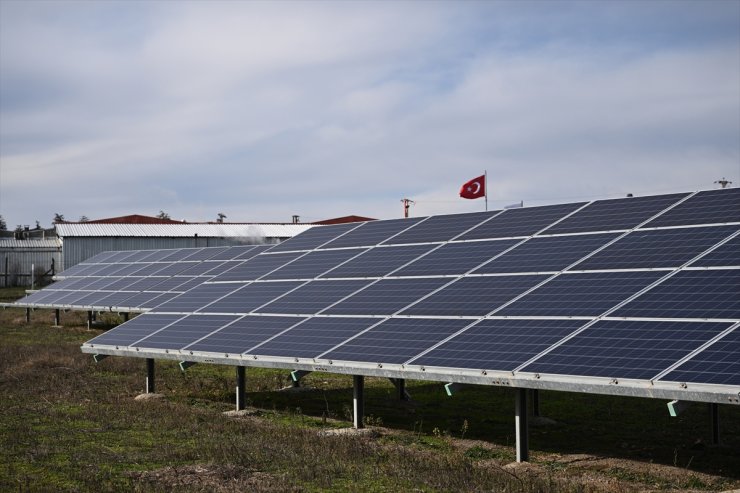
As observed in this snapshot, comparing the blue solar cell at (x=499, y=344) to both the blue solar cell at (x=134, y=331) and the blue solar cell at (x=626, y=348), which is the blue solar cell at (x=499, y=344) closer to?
the blue solar cell at (x=626, y=348)

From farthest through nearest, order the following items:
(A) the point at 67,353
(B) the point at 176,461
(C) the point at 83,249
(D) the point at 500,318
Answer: (C) the point at 83,249
(A) the point at 67,353
(D) the point at 500,318
(B) the point at 176,461

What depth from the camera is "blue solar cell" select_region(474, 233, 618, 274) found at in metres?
20.5

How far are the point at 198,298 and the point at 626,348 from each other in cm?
1647

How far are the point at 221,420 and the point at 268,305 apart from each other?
395 cm

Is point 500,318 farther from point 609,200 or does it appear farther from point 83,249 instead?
point 83,249

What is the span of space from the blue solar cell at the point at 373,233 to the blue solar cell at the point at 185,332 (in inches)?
197

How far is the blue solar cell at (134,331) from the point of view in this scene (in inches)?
1045

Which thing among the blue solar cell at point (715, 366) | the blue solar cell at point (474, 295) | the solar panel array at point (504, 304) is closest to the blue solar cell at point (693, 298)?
the solar panel array at point (504, 304)

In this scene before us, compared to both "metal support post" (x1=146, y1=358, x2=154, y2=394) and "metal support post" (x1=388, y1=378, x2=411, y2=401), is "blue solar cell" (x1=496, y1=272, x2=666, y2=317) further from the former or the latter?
"metal support post" (x1=146, y1=358, x2=154, y2=394)

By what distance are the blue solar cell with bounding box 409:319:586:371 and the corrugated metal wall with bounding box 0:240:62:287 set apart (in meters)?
76.0

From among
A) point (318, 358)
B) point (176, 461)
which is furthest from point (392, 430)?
point (176, 461)

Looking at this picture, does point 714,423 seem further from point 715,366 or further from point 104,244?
point 104,244

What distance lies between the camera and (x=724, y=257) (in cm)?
1770

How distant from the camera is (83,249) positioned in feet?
269
